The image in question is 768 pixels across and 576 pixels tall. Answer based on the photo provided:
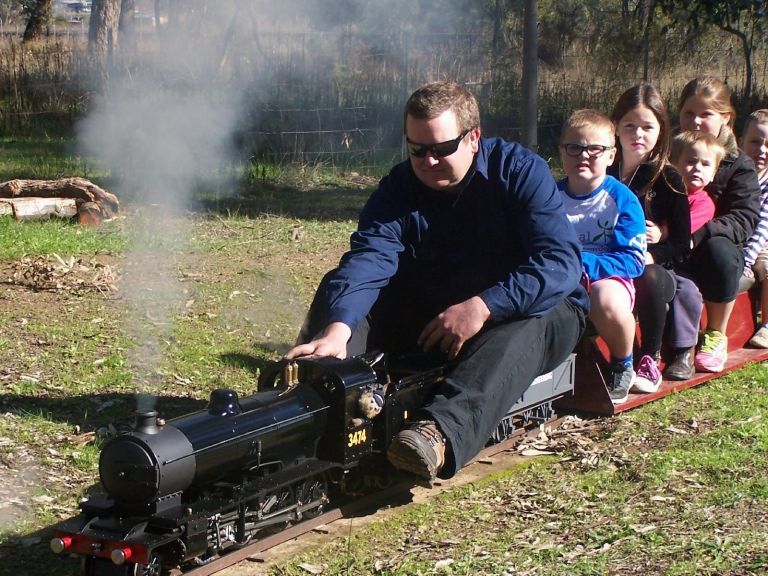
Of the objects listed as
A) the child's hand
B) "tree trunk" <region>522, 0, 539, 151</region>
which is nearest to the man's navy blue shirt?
the child's hand

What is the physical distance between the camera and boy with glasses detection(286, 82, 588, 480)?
380 centimetres

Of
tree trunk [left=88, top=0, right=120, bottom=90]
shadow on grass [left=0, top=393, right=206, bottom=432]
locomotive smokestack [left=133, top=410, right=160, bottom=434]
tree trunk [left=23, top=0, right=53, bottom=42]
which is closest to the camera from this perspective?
locomotive smokestack [left=133, top=410, right=160, bottom=434]

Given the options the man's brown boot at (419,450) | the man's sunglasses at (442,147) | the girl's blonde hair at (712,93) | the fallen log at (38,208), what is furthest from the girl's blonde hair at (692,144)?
the fallen log at (38,208)

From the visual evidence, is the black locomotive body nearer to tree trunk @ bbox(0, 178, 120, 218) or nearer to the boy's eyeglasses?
the boy's eyeglasses

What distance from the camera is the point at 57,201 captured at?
29.5ft

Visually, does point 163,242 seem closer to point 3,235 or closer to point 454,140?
point 3,235

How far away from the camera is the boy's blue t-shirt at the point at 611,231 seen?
4809 mm

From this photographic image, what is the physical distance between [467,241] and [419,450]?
994 millimetres

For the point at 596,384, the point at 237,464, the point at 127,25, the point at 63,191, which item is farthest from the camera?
the point at 127,25

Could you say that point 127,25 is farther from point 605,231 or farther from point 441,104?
point 441,104

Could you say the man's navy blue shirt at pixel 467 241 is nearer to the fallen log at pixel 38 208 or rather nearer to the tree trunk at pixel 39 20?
the fallen log at pixel 38 208

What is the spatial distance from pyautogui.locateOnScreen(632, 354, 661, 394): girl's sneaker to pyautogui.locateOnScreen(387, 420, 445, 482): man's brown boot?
5.83 ft

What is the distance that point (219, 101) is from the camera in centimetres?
1297

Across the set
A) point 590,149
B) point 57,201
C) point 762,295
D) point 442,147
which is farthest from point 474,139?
point 57,201
